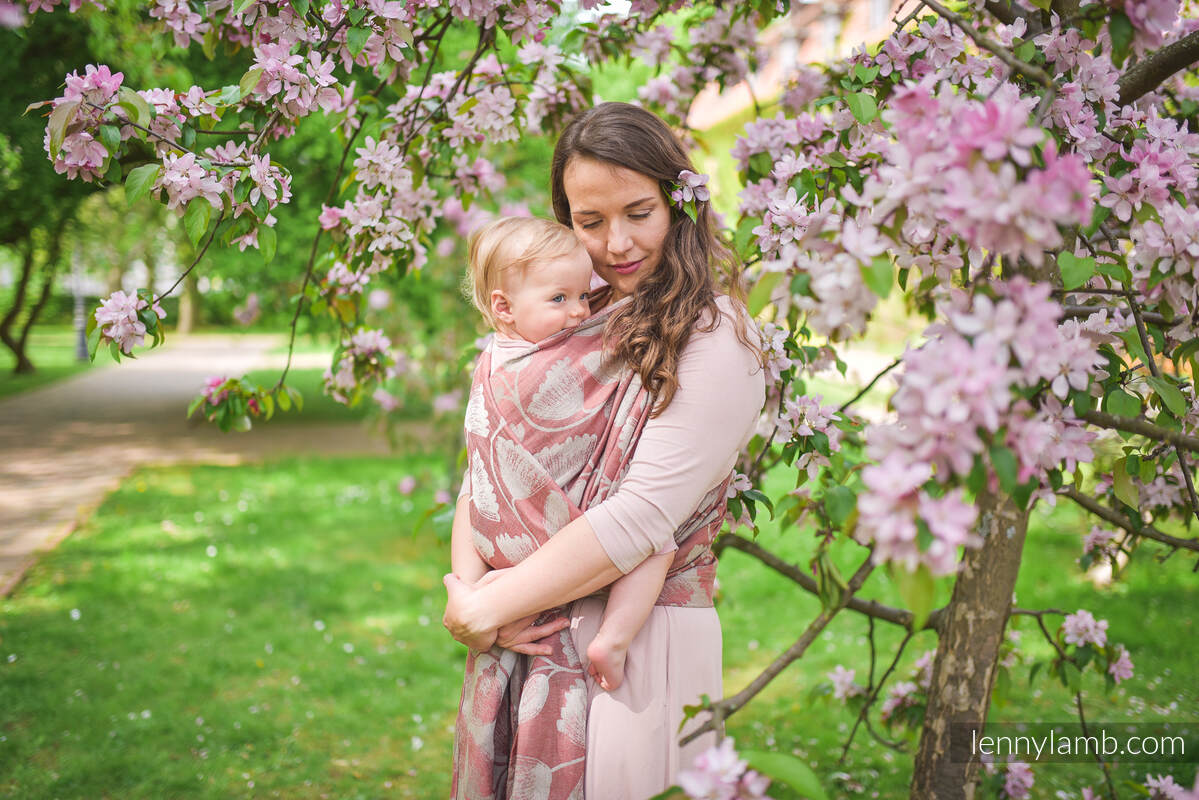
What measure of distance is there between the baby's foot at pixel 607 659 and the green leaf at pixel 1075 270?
0.92 meters

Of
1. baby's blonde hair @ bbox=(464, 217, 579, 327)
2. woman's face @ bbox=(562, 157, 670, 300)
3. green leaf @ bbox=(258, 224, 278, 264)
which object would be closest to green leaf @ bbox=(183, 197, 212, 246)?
green leaf @ bbox=(258, 224, 278, 264)

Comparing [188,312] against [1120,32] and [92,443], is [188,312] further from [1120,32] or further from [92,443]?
[1120,32]

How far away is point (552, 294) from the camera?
1.80 meters

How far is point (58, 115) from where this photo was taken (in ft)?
5.01

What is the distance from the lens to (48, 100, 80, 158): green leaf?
1.52 metres

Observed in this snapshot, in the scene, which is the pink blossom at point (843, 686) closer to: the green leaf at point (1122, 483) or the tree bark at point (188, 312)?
the green leaf at point (1122, 483)

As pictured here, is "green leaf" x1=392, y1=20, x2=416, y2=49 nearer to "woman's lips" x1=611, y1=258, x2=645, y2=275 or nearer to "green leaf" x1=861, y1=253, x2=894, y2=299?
"woman's lips" x1=611, y1=258, x2=645, y2=275

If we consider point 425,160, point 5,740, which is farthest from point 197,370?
point 425,160

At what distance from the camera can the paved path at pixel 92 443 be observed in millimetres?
6594

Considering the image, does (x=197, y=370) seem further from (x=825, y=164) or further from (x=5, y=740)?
(x=825, y=164)

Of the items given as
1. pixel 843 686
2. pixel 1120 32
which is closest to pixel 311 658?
pixel 843 686

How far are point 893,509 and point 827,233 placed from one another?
354 mm

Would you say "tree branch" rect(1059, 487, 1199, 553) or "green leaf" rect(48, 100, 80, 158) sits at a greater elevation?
"green leaf" rect(48, 100, 80, 158)

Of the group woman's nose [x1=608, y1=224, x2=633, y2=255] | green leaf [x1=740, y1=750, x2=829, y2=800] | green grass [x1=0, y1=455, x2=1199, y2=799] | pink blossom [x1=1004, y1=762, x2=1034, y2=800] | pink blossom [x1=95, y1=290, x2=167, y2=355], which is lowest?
green grass [x1=0, y1=455, x2=1199, y2=799]
